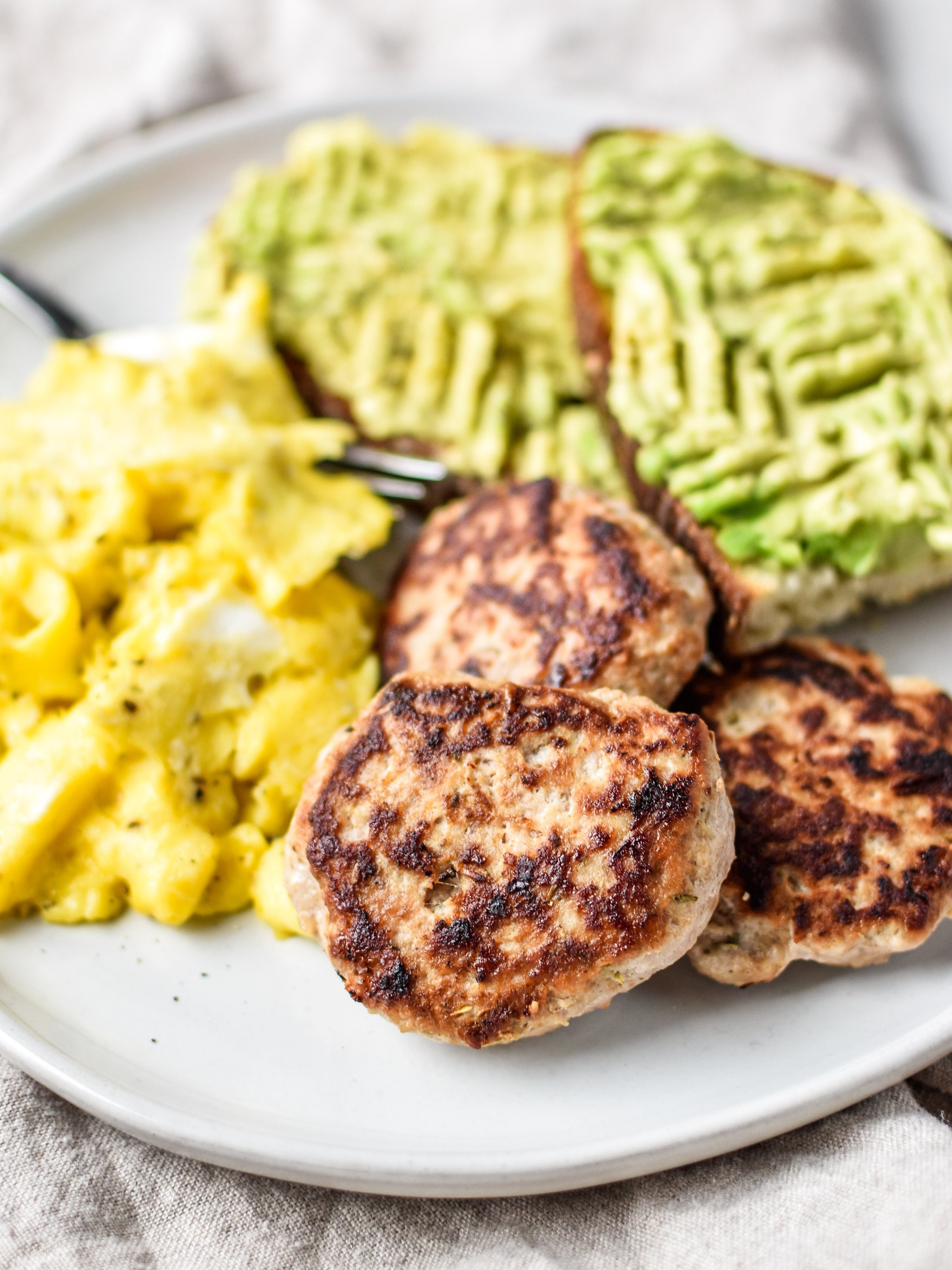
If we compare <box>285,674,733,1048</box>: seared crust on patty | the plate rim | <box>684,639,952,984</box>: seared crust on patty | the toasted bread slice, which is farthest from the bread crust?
the plate rim

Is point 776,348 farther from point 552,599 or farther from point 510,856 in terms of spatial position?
point 510,856

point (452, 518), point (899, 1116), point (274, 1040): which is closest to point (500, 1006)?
point (274, 1040)

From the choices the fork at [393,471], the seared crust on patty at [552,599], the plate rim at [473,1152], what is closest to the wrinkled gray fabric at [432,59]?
the fork at [393,471]

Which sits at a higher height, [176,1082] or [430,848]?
[430,848]

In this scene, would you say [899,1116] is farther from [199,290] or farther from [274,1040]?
[199,290]

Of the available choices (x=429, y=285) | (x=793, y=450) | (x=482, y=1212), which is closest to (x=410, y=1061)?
(x=482, y=1212)

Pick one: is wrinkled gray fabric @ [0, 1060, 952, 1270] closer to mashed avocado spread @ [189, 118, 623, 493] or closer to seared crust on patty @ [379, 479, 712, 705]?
seared crust on patty @ [379, 479, 712, 705]
